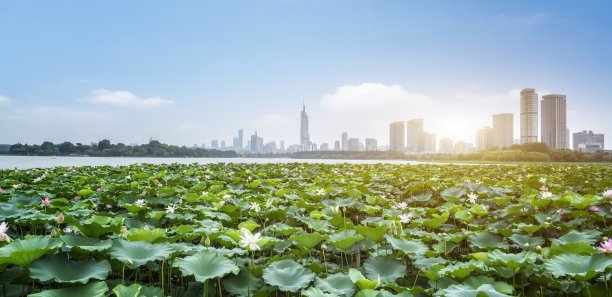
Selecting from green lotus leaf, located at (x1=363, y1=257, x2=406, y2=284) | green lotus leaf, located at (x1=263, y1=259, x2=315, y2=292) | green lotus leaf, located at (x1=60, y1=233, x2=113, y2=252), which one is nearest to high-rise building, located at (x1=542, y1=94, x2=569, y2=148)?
green lotus leaf, located at (x1=363, y1=257, x2=406, y2=284)

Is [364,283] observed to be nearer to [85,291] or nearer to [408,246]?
[408,246]

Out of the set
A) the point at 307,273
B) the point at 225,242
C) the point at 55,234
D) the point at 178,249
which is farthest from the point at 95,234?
the point at 307,273

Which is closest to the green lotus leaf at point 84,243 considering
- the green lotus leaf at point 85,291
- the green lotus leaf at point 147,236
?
the green lotus leaf at point 147,236

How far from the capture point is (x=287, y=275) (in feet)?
7.60

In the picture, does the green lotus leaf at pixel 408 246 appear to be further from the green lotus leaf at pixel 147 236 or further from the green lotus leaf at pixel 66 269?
the green lotus leaf at pixel 66 269

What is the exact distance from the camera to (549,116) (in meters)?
124

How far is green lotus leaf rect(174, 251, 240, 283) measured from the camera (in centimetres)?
209

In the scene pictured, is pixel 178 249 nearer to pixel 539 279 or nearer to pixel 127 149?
pixel 539 279

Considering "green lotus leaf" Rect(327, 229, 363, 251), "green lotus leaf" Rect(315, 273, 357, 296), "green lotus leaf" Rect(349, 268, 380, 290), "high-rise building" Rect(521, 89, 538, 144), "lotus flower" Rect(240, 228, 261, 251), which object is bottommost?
"green lotus leaf" Rect(315, 273, 357, 296)

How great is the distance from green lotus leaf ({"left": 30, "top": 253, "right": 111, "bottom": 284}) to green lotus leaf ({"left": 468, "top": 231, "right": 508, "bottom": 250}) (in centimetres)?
310

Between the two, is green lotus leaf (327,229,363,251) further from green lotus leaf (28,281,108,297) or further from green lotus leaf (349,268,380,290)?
green lotus leaf (28,281,108,297)

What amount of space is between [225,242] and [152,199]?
271 cm

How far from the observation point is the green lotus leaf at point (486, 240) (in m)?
3.09

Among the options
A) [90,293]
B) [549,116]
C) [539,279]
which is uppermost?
[549,116]
